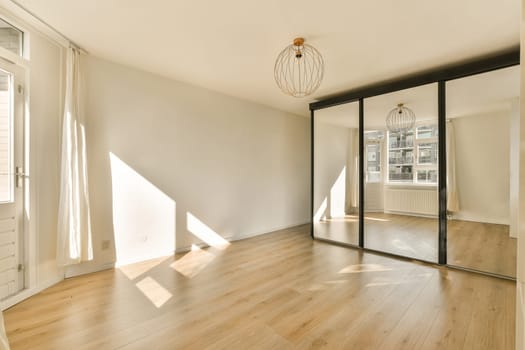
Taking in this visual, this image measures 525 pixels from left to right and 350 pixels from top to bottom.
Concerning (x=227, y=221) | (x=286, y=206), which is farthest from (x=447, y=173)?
(x=227, y=221)

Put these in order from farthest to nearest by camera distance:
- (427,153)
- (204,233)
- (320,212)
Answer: (320,212) → (204,233) → (427,153)

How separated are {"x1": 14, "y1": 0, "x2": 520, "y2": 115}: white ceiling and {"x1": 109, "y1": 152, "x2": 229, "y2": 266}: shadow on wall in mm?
1428

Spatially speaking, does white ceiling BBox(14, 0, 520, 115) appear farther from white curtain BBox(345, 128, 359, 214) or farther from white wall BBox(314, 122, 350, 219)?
white wall BBox(314, 122, 350, 219)

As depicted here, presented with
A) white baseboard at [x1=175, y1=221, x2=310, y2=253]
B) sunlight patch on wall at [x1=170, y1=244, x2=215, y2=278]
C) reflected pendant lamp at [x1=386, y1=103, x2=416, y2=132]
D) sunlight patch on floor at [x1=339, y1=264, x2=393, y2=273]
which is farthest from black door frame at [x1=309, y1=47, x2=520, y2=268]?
sunlight patch on wall at [x1=170, y1=244, x2=215, y2=278]

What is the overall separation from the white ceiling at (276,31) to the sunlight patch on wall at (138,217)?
1426 mm

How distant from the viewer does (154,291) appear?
249 cm

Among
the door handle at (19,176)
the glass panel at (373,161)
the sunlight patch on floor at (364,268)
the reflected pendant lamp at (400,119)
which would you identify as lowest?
the sunlight patch on floor at (364,268)

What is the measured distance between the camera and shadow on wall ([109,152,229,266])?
10.2ft

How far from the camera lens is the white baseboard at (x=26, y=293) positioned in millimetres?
2164

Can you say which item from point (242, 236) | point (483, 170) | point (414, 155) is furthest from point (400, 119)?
point (242, 236)

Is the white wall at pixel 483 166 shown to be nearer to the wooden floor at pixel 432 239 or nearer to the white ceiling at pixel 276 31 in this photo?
the wooden floor at pixel 432 239

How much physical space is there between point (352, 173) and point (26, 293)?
4.35 meters

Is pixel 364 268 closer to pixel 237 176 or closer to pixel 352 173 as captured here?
pixel 352 173

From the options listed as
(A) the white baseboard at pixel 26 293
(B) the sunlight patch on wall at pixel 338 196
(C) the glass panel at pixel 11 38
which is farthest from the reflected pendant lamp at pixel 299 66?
(A) the white baseboard at pixel 26 293
